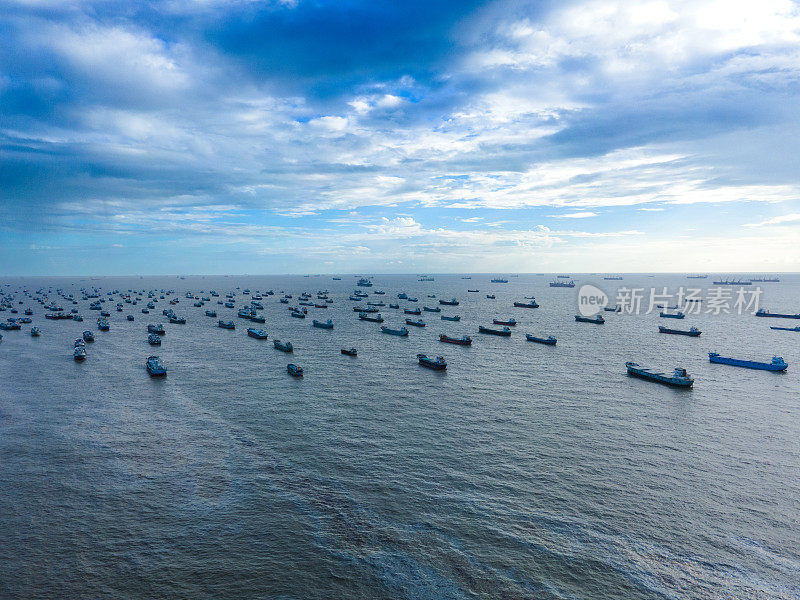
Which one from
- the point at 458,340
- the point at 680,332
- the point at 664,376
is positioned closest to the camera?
the point at 664,376

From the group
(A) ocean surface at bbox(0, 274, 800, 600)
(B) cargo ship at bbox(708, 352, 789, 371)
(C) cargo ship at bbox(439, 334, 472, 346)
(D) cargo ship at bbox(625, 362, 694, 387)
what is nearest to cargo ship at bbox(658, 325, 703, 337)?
(B) cargo ship at bbox(708, 352, 789, 371)

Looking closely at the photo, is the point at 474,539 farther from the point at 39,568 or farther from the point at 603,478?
the point at 39,568

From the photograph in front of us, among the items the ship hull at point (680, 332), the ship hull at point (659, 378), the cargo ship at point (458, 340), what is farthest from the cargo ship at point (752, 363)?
the cargo ship at point (458, 340)

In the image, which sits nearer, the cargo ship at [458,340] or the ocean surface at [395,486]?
the ocean surface at [395,486]

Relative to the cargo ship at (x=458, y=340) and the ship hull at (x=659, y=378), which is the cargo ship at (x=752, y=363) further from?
the cargo ship at (x=458, y=340)

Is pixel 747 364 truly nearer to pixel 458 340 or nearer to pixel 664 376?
pixel 664 376

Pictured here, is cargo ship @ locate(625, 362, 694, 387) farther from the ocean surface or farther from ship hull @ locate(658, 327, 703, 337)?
ship hull @ locate(658, 327, 703, 337)

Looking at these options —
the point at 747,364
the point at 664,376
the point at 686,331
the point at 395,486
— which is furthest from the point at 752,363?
the point at 395,486

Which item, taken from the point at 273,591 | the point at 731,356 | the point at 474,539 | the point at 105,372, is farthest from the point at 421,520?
the point at 731,356
